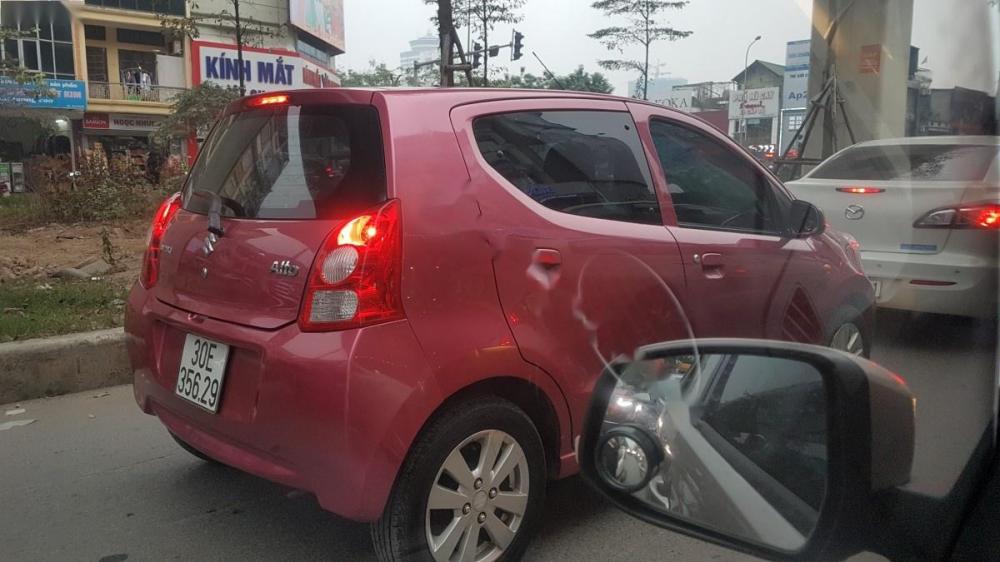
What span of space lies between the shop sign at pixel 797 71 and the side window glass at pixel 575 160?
1.83 ft

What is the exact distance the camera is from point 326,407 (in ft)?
6.93

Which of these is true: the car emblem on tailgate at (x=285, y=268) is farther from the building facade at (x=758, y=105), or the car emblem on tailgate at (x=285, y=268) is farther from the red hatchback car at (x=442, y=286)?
the building facade at (x=758, y=105)

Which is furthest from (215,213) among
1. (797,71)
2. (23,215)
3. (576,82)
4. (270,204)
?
(23,215)

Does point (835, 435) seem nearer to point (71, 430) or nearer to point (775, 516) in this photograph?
point (775, 516)

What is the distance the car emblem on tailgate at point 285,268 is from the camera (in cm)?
227

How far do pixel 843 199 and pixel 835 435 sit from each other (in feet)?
7.36

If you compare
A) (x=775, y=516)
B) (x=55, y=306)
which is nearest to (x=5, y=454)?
(x=55, y=306)

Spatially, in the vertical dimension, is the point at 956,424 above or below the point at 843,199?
below

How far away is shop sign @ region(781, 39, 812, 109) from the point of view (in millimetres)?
2338

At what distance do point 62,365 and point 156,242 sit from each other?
6.69 feet

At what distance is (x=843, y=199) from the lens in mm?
3145

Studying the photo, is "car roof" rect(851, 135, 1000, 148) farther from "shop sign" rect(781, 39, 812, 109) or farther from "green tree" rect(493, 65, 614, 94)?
"green tree" rect(493, 65, 614, 94)

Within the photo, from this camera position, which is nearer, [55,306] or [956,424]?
[956,424]

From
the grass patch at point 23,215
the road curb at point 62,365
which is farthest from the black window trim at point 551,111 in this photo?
the grass patch at point 23,215
